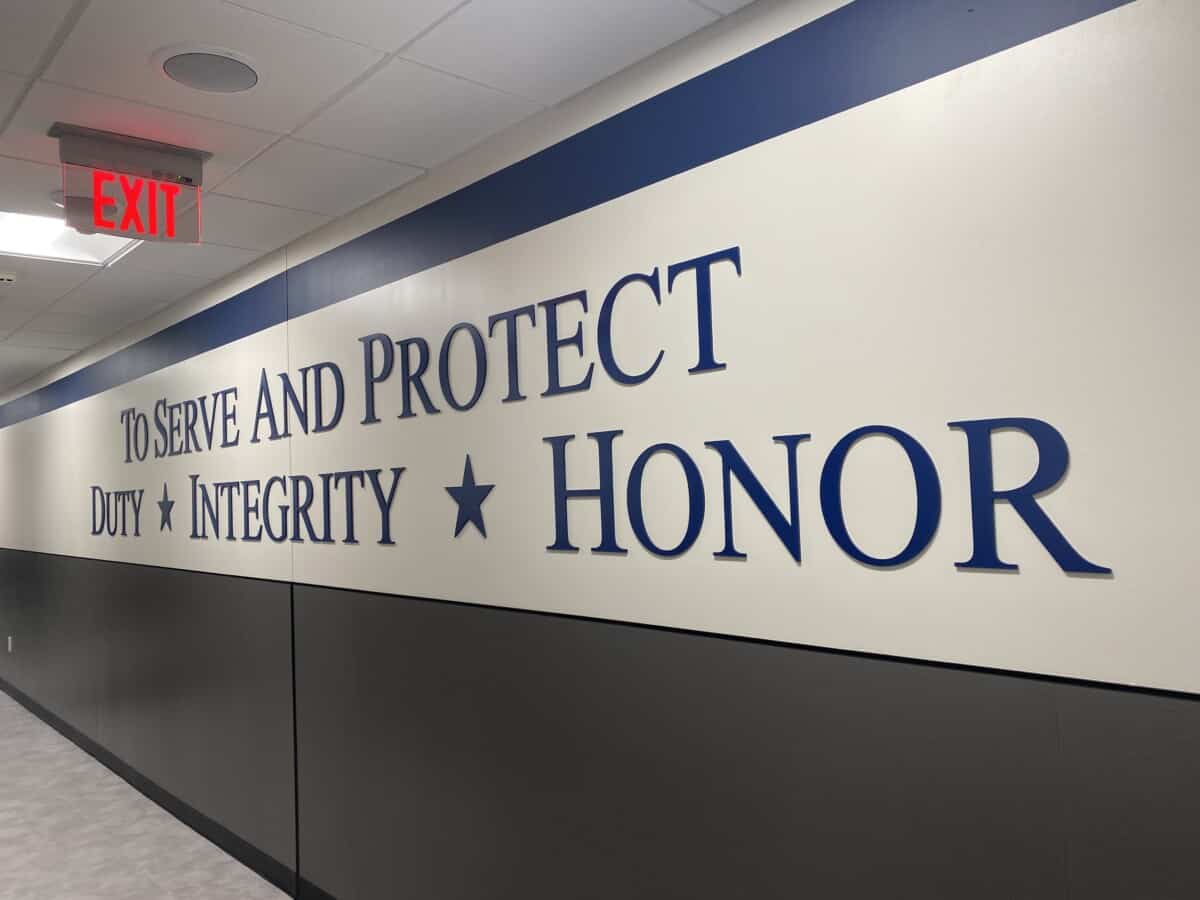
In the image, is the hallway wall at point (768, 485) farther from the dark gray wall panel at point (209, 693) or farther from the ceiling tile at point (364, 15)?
the ceiling tile at point (364, 15)

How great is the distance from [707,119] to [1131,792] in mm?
1810

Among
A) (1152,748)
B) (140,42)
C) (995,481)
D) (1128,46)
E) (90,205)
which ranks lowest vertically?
(1152,748)

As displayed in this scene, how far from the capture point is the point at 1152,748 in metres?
1.68

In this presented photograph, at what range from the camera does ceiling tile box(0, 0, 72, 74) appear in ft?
7.35

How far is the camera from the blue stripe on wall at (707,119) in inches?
77.2

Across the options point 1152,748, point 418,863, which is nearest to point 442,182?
point 418,863

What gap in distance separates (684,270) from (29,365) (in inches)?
261

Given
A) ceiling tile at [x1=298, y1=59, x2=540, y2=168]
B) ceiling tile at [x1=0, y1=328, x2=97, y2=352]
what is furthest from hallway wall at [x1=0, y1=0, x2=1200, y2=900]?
ceiling tile at [x1=0, y1=328, x2=97, y2=352]

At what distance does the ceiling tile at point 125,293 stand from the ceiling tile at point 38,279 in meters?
0.06

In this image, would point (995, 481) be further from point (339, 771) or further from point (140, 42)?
point (339, 771)

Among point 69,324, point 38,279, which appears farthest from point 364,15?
point 69,324

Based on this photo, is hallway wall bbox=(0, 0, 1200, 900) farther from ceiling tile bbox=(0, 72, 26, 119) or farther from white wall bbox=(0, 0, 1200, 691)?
ceiling tile bbox=(0, 72, 26, 119)

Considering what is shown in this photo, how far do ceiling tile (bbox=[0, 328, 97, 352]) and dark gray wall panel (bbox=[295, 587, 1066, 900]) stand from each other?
3.42 meters

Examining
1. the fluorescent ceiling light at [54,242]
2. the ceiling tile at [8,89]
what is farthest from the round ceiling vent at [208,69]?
the fluorescent ceiling light at [54,242]
